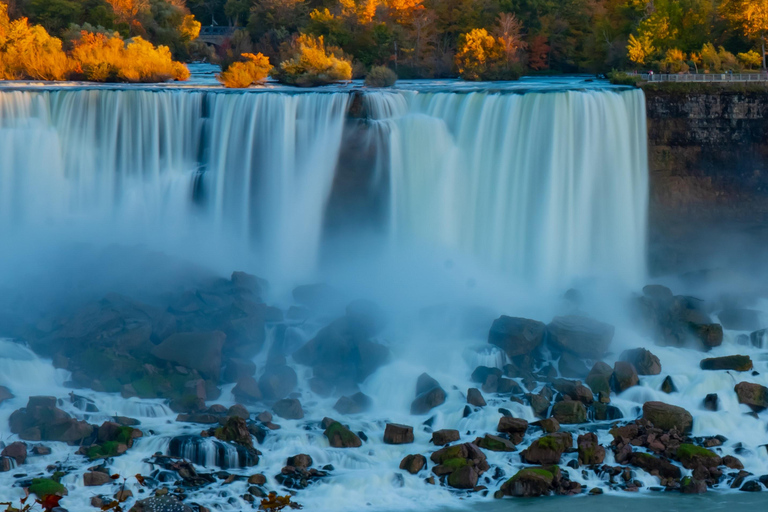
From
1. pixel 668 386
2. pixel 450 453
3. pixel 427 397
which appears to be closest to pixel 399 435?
pixel 450 453

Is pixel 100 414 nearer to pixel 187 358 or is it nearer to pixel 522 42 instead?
pixel 187 358

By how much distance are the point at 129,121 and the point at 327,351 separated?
11786 mm

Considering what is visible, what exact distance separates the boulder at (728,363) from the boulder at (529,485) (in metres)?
7.50

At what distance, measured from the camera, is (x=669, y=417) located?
73.0 ft

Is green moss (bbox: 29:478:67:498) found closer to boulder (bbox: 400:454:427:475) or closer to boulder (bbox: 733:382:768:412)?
boulder (bbox: 400:454:427:475)

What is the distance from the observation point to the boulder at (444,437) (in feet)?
70.9

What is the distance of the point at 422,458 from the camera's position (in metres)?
20.6

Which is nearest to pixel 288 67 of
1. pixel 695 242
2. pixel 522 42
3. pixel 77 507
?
pixel 522 42

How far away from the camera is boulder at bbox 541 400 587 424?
22.6 metres

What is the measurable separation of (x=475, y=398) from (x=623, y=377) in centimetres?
373

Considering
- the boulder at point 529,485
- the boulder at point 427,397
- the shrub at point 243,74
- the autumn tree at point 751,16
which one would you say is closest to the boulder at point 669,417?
the boulder at point 529,485

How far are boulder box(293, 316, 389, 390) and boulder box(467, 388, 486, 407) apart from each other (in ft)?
9.66

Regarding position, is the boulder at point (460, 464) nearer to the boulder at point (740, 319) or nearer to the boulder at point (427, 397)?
the boulder at point (427, 397)

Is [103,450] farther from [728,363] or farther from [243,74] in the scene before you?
[243,74]
